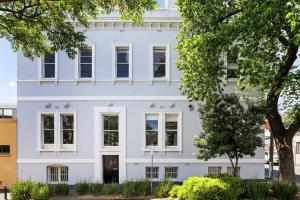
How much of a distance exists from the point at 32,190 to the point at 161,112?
951 centimetres

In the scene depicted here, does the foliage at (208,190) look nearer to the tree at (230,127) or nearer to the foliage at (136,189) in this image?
the foliage at (136,189)

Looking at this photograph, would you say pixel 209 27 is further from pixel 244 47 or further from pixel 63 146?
pixel 63 146

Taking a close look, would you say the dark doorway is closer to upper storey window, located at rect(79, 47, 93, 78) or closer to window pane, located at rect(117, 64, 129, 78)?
window pane, located at rect(117, 64, 129, 78)

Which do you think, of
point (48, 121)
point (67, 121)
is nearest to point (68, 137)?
point (67, 121)

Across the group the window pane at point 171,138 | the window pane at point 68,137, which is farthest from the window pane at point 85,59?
the window pane at point 171,138

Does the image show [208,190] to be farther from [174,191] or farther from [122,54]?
[122,54]

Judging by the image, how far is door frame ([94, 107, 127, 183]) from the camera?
22.6 meters

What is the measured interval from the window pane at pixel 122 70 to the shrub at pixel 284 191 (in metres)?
12.0

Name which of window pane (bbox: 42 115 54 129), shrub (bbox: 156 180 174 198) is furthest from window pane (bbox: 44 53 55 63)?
shrub (bbox: 156 180 174 198)

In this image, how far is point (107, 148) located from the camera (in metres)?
22.7

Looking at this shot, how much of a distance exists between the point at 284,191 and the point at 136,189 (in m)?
6.09

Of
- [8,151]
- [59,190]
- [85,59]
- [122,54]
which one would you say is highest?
[122,54]

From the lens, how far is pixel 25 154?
74.8 ft

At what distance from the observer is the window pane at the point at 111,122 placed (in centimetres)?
2306
